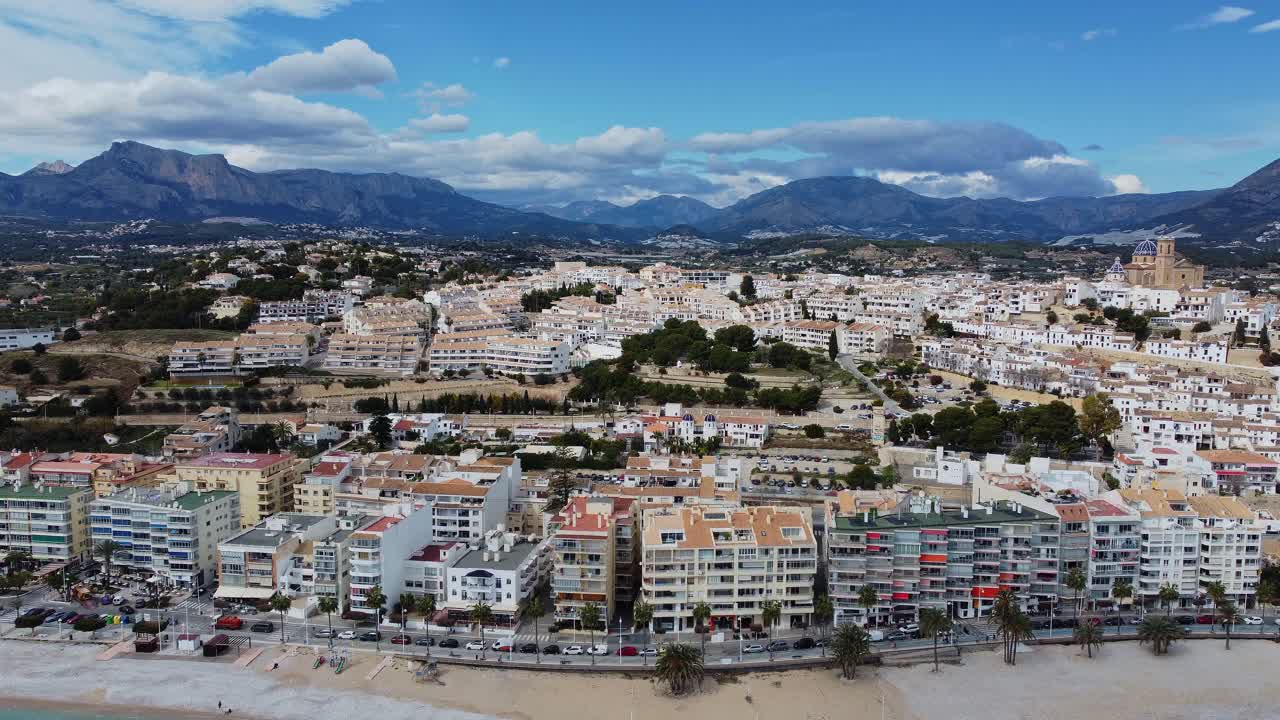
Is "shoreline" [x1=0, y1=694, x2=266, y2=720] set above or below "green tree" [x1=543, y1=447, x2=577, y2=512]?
below

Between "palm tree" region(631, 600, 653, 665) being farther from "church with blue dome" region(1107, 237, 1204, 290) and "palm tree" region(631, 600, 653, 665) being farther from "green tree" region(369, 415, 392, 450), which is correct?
"church with blue dome" region(1107, 237, 1204, 290)

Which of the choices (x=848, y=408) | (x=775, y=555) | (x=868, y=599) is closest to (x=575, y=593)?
(x=775, y=555)

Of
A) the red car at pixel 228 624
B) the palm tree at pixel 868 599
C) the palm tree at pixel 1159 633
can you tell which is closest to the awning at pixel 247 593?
the red car at pixel 228 624

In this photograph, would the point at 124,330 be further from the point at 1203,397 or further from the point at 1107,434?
the point at 1203,397

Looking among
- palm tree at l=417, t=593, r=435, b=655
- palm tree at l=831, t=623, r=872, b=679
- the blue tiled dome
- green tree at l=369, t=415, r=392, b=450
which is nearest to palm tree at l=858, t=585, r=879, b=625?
palm tree at l=831, t=623, r=872, b=679

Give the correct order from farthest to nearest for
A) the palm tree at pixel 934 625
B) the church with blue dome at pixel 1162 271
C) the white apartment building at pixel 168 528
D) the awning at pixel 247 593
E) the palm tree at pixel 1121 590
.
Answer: the church with blue dome at pixel 1162 271
the white apartment building at pixel 168 528
the awning at pixel 247 593
the palm tree at pixel 1121 590
the palm tree at pixel 934 625

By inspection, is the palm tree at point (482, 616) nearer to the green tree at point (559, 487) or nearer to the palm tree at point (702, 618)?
the palm tree at point (702, 618)

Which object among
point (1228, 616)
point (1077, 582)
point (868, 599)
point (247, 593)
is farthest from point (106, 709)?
point (1228, 616)
